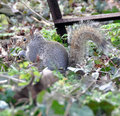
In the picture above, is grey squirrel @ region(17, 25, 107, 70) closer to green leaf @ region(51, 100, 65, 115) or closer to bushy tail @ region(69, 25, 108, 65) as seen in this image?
bushy tail @ region(69, 25, 108, 65)

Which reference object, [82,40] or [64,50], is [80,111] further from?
Answer: [64,50]

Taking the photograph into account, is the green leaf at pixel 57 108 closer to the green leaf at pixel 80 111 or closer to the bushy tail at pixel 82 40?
the green leaf at pixel 80 111

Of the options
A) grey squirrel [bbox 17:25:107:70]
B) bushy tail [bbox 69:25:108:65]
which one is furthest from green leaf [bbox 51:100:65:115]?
bushy tail [bbox 69:25:108:65]

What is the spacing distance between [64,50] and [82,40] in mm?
356

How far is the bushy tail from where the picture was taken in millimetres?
3111

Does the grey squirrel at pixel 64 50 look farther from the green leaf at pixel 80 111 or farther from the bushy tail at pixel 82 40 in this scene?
the green leaf at pixel 80 111

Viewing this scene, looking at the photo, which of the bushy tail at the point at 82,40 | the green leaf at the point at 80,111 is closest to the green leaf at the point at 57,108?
the green leaf at the point at 80,111

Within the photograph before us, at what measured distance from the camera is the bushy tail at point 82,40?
311cm

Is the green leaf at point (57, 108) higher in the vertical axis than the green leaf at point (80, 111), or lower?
higher

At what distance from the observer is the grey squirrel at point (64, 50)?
3160mm

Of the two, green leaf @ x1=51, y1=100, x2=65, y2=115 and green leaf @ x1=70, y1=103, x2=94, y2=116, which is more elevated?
green leaf @ x1=51, y1=100, x2=65, y2=115

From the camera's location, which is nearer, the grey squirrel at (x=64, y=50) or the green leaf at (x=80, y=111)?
the green leaf at (x=80, y=111)

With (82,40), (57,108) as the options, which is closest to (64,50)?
(82,40)

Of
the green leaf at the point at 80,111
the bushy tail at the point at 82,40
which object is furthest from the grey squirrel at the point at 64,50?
the green leaf at the point at 80,111
